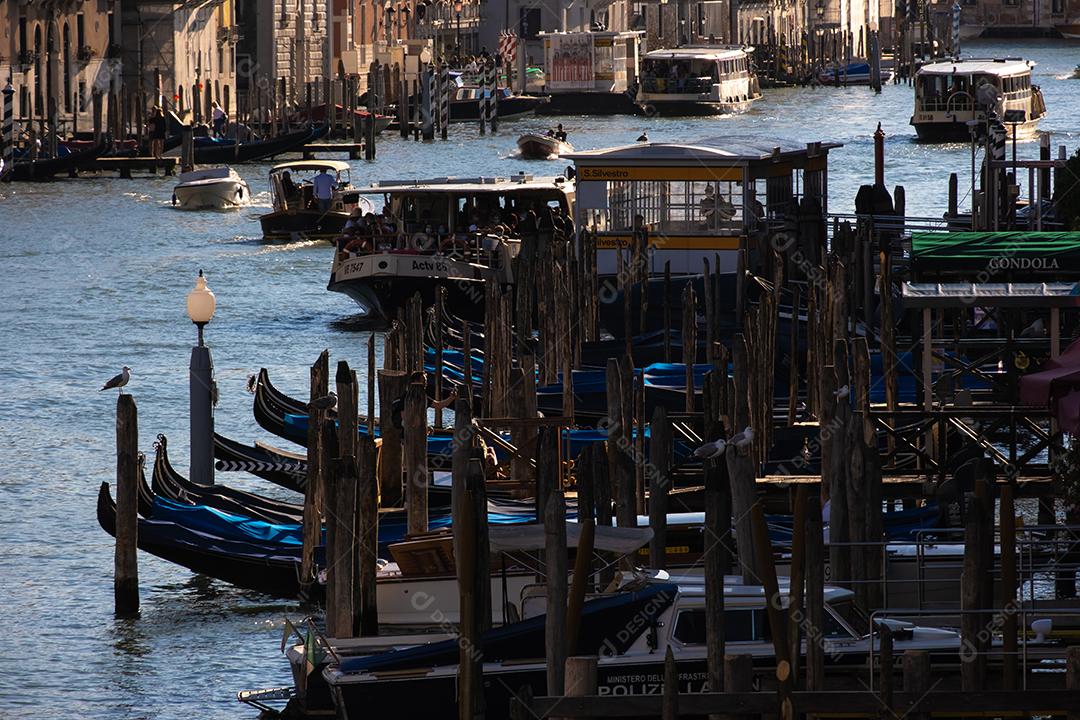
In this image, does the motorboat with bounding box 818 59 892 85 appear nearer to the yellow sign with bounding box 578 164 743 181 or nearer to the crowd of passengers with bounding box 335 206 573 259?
the crowd of passengers with bounding box 335 206 573 259

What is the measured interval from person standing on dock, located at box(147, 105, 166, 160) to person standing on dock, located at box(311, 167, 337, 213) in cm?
1414

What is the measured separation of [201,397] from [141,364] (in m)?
12.0

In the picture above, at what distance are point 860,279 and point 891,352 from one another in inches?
215

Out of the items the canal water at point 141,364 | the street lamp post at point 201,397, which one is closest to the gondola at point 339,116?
the canal water at point 141,364

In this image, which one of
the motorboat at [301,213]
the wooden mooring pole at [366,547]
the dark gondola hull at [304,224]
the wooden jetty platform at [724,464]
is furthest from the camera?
the dark gondola hull at [304,224]

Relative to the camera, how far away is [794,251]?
A: 81.9ft

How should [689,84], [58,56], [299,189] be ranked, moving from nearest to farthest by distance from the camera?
[299,189]
[58,56]
[689,84]

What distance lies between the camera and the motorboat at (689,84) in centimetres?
7700

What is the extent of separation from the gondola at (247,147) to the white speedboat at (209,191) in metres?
8.41

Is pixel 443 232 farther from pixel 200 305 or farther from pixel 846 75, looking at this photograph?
pixel 846 75

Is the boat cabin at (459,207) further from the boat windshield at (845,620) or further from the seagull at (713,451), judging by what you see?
the boat windshield at (845,620)

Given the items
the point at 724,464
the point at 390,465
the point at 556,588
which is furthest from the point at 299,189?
the point at 556,588

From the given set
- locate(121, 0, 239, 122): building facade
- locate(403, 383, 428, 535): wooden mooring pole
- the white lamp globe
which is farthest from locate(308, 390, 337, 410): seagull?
locate(121, 0, 239, 122): building facade

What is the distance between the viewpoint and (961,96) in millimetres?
57469
